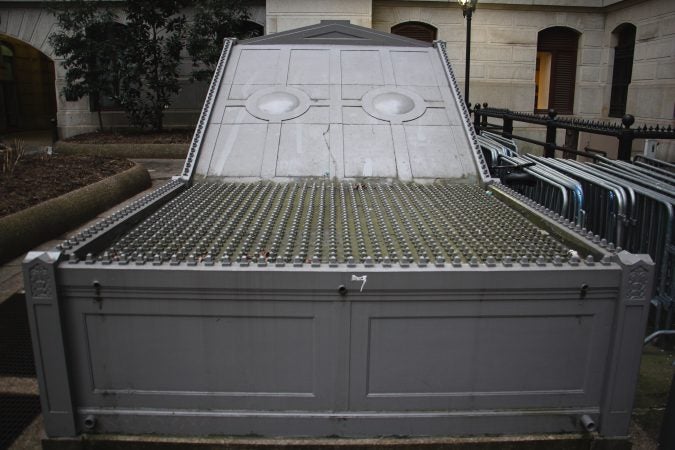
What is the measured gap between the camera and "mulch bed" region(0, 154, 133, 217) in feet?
25.2

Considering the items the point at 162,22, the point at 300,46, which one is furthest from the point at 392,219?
the point at 162,22

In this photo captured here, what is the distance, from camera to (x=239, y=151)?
17.8ft

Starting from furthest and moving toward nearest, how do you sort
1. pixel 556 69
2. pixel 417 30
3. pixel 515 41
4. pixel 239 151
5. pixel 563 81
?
pixel 563 81 → pixel 556 69 → pixel 417 30 → pixel 515 41 → pixel 239 151

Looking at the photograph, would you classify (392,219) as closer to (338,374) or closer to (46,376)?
(338,374)

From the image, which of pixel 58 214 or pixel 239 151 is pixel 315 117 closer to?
pixel 239 151

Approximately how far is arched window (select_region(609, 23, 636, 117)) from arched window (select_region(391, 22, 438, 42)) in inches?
256

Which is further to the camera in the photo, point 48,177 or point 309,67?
point 48,177

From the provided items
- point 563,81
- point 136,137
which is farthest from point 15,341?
point 563,81

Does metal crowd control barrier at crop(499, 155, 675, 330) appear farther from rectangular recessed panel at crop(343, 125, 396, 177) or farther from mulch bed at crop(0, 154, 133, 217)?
mulch bed at crop(0, 154, 133, 217)

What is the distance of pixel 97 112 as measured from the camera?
19.0 meters

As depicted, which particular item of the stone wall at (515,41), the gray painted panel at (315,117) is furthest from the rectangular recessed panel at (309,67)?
the stone wall at (515,41)

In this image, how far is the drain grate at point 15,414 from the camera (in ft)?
10.4

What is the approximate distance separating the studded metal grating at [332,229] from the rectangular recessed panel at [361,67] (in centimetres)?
205

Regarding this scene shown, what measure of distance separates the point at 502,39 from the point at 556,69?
8.68ft
